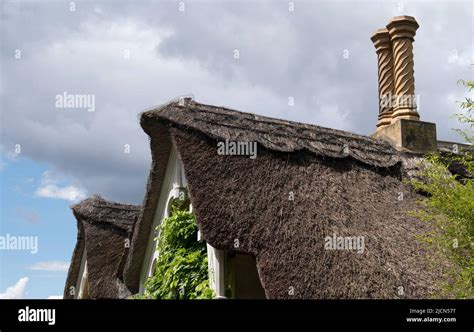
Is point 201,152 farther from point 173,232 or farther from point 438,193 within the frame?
point 438,193

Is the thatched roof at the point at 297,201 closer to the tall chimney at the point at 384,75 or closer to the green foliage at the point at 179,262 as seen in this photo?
the green foliage at the point at 179,262

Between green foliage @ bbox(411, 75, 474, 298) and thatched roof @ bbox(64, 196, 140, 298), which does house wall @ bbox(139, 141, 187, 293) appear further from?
green foliage @ bbox(411, 75, 474, 298)

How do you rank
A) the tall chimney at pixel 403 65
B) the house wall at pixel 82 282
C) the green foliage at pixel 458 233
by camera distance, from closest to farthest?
the green foliage at pixel 458 233 < the tall chimney at pixel 403 65 < the house wall at pixel 82 282

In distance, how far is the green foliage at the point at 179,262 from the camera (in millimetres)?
9469

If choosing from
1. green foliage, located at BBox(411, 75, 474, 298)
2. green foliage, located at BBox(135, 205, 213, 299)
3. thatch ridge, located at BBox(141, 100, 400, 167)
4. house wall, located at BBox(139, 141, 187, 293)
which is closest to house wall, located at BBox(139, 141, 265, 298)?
house wall, located at BBox(139, 141, 187, 293)

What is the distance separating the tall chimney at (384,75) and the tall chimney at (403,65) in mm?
192

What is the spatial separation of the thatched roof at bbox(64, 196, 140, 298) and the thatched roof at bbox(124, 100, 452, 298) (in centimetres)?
313

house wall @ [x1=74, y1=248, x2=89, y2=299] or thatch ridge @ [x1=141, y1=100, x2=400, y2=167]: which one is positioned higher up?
thatch ridge @ [x1=141, y1=100, x2=400, y2=167]

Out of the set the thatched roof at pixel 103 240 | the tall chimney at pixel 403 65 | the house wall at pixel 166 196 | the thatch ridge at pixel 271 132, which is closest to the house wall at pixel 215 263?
the house wall at pixel 166 196

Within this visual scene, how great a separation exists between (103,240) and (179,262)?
556 centimetres

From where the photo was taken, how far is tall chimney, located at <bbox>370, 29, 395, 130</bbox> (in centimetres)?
1280

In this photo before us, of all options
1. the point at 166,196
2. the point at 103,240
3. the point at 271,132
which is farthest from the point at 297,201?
the point at 103,240

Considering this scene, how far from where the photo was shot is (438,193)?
8344 millimetres

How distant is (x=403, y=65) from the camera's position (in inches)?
490
